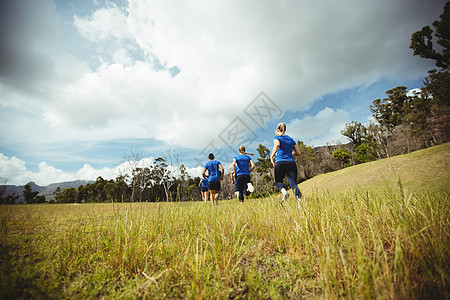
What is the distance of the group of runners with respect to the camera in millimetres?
4236

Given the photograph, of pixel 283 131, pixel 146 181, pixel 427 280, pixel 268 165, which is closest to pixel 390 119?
pixel 268 165

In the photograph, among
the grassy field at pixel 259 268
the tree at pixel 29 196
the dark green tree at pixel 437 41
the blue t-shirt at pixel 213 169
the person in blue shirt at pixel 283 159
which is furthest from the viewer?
the tree at pixel 29 196

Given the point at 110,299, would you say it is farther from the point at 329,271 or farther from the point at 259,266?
the point at 329,271

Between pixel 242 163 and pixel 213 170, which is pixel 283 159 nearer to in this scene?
pixel 242 163

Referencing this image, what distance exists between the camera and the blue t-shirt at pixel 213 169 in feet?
22.9

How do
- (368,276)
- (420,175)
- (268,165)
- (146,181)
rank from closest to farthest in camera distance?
(368,276), (420,175), (268,165), (146,181)

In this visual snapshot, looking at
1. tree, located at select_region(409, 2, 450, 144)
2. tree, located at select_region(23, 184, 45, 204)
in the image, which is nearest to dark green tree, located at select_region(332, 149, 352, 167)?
tree, located at select_region(409, 2, 450, 144)

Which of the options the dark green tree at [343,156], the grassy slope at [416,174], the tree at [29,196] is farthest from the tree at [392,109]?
the tree at [29,196]

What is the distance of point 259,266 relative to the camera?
179 cm

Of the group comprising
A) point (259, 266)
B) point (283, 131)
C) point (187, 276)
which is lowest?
point (259, 266)

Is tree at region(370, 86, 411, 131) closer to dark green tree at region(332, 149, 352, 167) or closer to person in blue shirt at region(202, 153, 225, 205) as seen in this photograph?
dark green tree at region(332, 149, 352, 167)

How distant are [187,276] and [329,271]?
1.15m

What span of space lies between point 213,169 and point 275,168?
10.2ft

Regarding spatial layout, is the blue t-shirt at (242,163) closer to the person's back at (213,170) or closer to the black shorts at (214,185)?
the person's back at (213,170)
